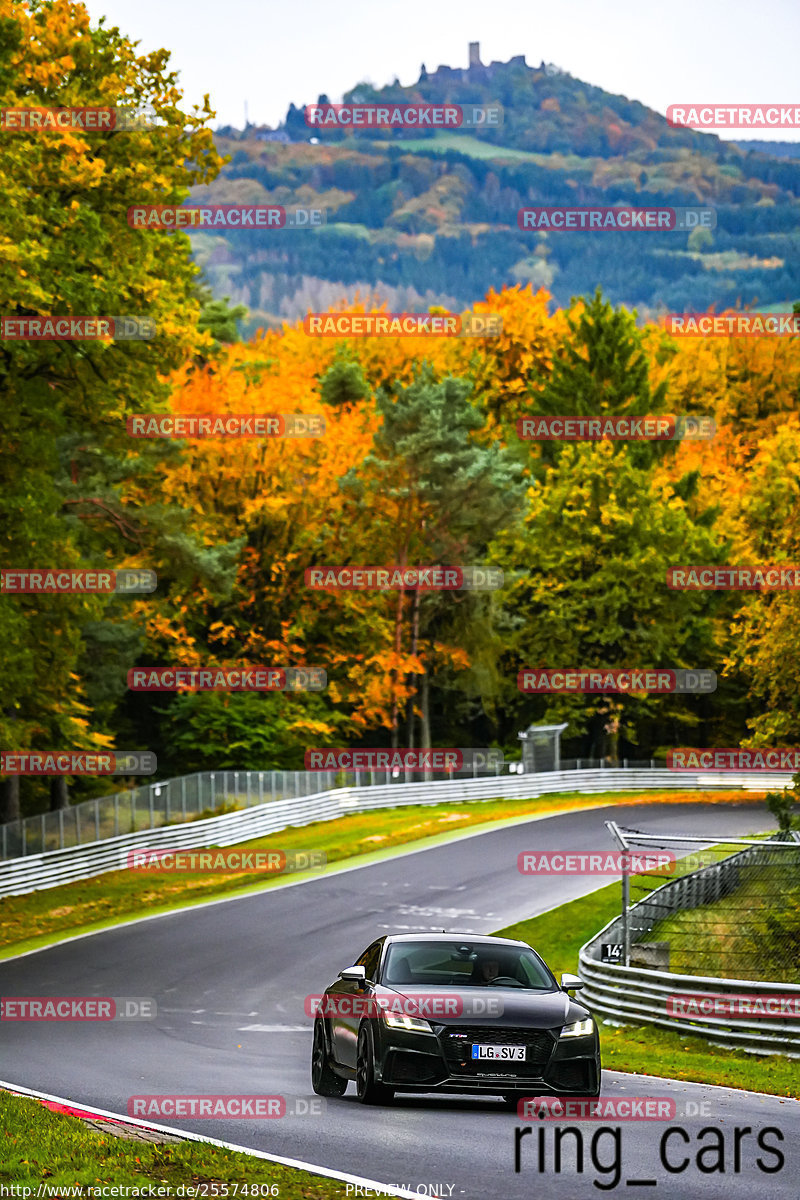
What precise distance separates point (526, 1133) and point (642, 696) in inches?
2173

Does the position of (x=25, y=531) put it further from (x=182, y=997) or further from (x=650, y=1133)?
(x=650, y=1133)

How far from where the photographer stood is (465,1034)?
39.2 ft

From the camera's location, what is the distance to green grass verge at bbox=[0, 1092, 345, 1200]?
344 inches

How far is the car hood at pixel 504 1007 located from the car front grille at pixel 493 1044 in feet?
0.19

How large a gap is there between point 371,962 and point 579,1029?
6.85ft

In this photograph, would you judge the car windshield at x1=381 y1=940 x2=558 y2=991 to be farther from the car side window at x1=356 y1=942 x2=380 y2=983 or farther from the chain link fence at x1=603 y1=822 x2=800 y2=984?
the chain link fence at x1=603 y1=822 x2=800 y2=984

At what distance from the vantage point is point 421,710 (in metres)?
64.6

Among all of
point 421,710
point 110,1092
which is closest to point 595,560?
point 421,710
